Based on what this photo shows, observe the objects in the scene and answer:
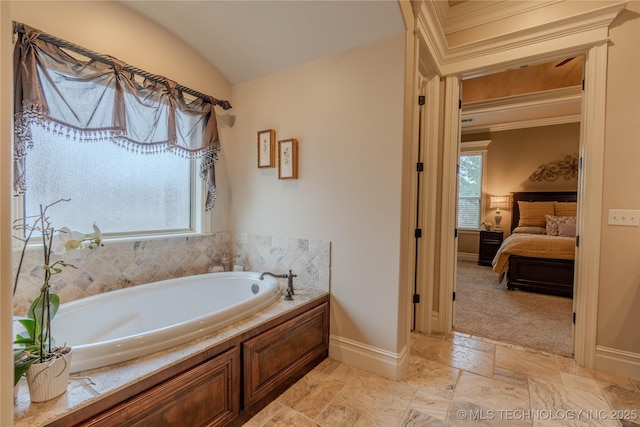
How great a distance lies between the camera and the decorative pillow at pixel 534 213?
5.23 metres

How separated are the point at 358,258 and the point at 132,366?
1421 mm

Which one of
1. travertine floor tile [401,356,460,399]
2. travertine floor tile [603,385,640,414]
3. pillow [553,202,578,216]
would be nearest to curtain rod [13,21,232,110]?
travertine floor tile [401,356,460,399]

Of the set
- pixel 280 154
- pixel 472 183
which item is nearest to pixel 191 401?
pixel 280 154

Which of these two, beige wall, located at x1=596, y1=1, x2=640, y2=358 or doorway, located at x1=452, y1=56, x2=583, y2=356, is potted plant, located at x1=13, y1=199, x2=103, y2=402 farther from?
beige wall, located at x1=596, y1=1, x2=640, y2=358

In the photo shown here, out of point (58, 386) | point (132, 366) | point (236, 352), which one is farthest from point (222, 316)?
point (58, 386)

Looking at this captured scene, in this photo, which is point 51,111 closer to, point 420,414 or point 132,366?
point 132,366

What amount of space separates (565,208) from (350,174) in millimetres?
4985

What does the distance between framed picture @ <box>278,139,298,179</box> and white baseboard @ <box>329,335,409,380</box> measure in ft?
4.32

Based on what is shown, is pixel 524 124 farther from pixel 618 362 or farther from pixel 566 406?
pixel 566 406

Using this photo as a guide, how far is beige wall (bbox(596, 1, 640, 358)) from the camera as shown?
1.99m

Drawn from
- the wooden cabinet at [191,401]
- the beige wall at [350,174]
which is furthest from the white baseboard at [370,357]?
the wooden cabinet at [191,401]

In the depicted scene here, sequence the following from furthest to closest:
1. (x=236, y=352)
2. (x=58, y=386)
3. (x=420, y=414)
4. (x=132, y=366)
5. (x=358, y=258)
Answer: (x=358, y=258) < (x=420, y=414) < (x=236, y=352) < (x=132, y=366) < (x=58, y=386)

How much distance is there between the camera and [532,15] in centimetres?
231

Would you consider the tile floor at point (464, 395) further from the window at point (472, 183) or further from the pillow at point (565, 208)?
the window at point (472, 183)
